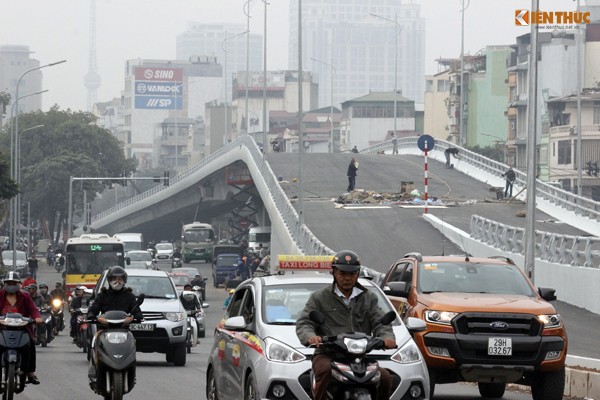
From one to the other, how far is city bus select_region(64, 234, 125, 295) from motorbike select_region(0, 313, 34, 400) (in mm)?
36412

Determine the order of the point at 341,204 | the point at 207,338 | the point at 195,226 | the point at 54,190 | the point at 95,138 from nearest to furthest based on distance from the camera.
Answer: the point at 207,338 → the point at 341,204 → the point at 195,226 → the point at 54,190 → the point at 95,138

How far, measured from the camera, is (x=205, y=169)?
101m

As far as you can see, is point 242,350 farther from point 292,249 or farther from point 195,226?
point 195,226

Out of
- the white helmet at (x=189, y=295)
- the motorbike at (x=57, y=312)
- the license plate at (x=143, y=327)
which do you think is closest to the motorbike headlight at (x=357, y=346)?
the license plate at (x=143, y=327)

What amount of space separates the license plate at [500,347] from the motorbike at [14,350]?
4533mm

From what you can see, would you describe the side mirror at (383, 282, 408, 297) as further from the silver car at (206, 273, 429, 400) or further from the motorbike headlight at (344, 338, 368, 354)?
the motorbike headlight at (344, 338, 368, 354)

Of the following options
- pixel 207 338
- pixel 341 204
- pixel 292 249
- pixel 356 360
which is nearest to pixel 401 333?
pixel 356 360

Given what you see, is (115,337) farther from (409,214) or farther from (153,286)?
(409,214)

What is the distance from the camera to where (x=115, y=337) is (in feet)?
46.0

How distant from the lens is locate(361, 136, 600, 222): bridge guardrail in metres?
49.9

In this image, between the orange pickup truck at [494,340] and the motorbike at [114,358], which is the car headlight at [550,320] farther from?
the motorbike at [114,358]

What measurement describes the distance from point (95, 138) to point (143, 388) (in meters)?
112

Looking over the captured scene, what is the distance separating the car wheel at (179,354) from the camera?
75.3 feet

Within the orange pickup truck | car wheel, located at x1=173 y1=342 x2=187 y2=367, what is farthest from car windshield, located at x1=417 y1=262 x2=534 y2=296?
car wheel, located at x1=173 y1=342 x2=187 y2=367
